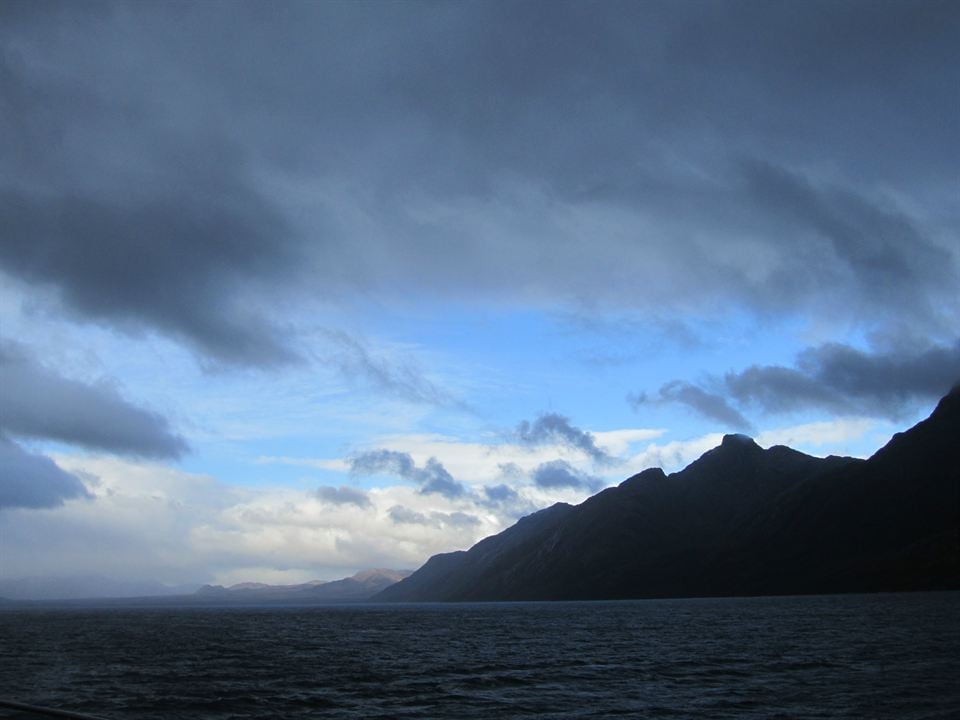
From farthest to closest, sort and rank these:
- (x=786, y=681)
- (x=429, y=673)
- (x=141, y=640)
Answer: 1. (x=141, y=640)
2. (x=429, y=673)
3. (x=786, y=681)

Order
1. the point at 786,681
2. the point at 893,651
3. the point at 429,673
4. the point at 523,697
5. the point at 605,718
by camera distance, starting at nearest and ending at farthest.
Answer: the point at 605,718 → the point at 523,697 → the point at 786,681 → the point at 429,673 → the point at 893,651

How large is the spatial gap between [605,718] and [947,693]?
25.4 metres

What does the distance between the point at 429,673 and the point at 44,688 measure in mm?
33887

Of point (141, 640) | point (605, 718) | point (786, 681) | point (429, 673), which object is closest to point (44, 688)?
point (429, 673)

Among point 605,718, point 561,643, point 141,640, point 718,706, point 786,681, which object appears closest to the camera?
point 605,718

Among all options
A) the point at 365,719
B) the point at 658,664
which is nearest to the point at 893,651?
the point at 658,664

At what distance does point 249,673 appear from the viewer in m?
77.8

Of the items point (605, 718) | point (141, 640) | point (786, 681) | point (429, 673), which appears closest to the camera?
point (605, 718)

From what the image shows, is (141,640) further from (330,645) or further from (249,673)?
(249,673)

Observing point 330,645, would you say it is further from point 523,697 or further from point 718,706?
point 718,706

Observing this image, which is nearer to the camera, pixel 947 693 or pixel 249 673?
pixel 947 693

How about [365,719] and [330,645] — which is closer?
[365,719]

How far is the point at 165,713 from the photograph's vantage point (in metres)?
51.5

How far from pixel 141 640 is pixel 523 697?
11016cm
